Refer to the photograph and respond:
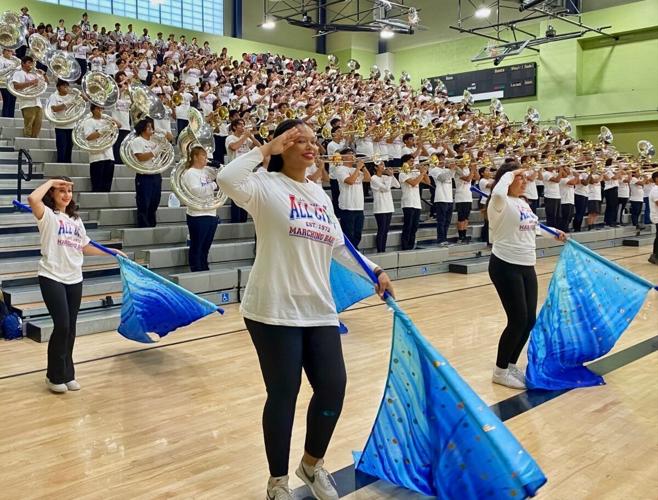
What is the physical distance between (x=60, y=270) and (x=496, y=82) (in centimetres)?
1803

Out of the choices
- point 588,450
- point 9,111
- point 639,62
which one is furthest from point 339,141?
point 639,62

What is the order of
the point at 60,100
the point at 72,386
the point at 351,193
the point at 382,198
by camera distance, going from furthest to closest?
the point at 382,198
the point at 351,193
the point at 60,100
the point at 72,386

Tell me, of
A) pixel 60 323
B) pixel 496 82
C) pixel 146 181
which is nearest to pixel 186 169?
pixel 146 181

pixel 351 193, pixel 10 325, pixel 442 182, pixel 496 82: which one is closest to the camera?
pixel 10 325

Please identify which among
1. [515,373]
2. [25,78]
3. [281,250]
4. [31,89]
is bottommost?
[515,373]

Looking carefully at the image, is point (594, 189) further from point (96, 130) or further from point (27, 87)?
point (27, 87)

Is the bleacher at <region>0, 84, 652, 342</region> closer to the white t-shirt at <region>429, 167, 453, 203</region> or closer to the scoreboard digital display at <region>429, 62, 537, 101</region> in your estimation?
the white t-shirt at <region>429, 167, 453, 203</region>

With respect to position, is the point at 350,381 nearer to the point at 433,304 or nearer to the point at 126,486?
the point at 126,486

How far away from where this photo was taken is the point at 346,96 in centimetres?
1177

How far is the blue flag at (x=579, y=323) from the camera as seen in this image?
3.79 m

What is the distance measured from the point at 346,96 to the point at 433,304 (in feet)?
20.8

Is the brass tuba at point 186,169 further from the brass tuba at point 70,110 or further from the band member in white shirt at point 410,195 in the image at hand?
the band member in white shirt at point 410,195

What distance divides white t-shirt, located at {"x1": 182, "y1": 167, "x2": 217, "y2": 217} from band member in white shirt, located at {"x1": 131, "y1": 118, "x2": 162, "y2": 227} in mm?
761

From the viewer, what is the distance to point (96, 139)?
715 cm
